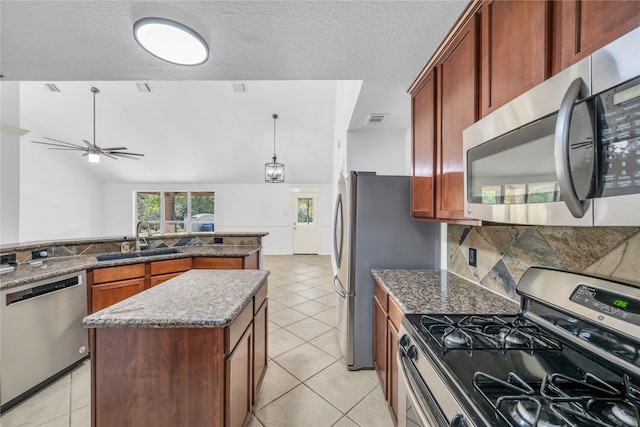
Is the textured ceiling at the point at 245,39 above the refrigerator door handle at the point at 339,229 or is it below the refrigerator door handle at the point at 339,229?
above

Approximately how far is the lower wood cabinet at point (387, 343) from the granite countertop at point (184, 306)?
2.87 feet

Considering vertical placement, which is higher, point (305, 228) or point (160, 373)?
point (305, 228)

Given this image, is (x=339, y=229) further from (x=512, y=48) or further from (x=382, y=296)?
(x=512, y=48)

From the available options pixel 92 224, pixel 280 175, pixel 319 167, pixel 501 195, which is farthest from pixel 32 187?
pixel 501 195

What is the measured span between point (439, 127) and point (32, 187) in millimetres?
8639

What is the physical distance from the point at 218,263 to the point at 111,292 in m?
1.00

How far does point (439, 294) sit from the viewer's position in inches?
59.2

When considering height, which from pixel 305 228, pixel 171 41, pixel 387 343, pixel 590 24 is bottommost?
pixel 387 343

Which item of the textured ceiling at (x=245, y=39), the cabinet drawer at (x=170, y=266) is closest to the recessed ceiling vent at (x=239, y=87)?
the textured ceiling at (x=245, y=39)

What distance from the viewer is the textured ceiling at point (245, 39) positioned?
3.97 feet

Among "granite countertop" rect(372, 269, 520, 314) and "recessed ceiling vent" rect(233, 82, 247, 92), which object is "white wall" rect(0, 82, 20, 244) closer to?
"recessed ceiling vent" rect(233, 82, 247, 92)

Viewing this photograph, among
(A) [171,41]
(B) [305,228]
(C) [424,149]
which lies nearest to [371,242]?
(C) [424,149]

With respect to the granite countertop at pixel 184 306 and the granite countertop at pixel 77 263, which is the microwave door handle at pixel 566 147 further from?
the granite countertop at pixel 77 263

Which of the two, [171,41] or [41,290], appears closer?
[171,41]
